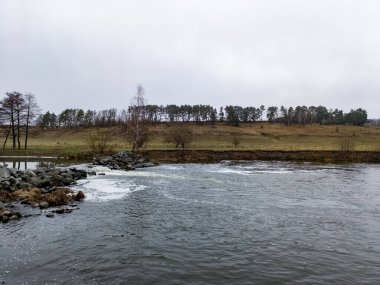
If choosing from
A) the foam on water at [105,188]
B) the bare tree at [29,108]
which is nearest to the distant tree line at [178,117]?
the bare tree at [29,108]

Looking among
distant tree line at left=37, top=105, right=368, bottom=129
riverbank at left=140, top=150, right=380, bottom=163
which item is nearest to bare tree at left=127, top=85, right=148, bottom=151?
riverbank at left=140, top=150, right=380, bottom=163

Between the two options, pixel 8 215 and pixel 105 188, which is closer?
pixel 8 215

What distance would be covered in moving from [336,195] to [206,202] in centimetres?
1214

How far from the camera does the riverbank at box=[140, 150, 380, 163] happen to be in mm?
69062

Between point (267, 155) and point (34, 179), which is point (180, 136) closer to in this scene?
point (267, 155)

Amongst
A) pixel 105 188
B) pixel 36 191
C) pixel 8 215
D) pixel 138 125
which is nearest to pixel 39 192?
pixel 36 191

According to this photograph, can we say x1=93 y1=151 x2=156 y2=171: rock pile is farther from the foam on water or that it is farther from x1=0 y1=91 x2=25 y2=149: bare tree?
x1=0 y1=91 x2=25 y2=149: bare tree

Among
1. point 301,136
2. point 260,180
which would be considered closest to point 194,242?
point 260,180

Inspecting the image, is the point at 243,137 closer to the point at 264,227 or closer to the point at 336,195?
the point at 336,195

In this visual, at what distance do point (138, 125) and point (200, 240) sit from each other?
56.1 m

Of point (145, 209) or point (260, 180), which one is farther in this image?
point (260, 180)

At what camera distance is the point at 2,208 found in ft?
73.7

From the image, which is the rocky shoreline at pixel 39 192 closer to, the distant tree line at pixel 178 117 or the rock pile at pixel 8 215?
the rock pile at pixel 8 215

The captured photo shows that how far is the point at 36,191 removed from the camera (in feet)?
92.5
